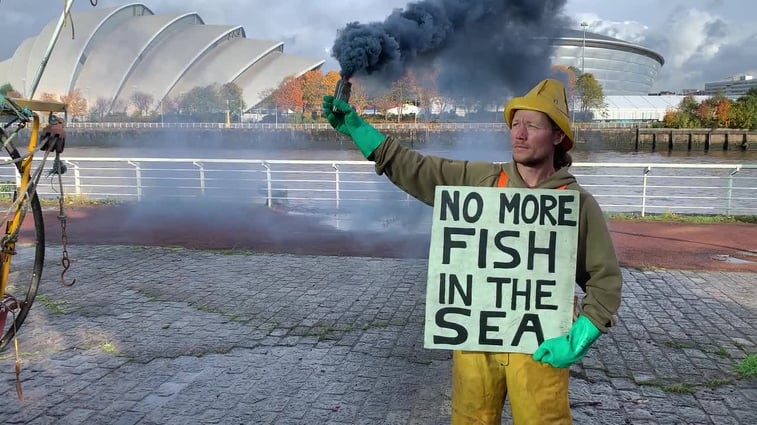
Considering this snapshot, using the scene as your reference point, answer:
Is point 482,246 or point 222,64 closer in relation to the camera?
point 482,246

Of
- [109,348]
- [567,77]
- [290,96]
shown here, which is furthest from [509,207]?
[290,96]

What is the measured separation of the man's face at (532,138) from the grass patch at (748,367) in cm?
322

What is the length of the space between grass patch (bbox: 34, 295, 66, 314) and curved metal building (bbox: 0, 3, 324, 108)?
69.9 m

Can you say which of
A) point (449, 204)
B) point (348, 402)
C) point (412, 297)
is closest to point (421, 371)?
point (348, 402)

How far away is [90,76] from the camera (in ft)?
241

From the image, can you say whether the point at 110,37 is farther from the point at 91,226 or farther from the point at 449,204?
the point at 449,204

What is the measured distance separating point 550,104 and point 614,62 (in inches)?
4475

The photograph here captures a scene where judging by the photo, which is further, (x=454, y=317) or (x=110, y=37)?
(x=110, y=37)

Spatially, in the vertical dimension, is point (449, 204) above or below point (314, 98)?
below

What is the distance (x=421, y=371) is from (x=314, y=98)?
6818cm

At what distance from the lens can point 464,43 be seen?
11.5m

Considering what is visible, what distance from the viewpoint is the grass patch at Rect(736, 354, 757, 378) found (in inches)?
172

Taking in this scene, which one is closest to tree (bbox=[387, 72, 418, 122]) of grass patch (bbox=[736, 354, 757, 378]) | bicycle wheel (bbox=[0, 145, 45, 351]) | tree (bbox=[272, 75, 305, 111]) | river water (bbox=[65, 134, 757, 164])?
grass patch (bbox=[736, 354, 757, 378])

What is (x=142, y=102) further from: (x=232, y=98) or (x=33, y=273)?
(x=33, y=273)
